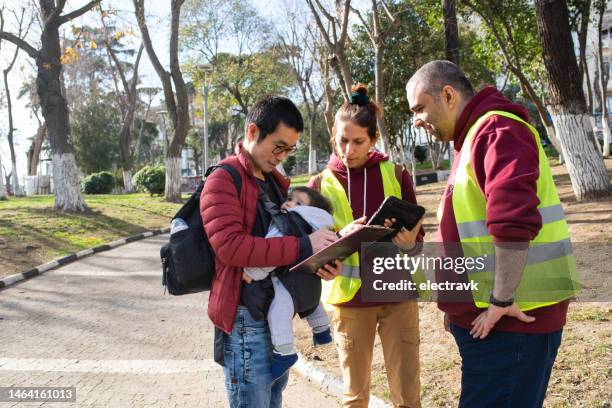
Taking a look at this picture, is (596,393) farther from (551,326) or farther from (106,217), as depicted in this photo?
(106,217)

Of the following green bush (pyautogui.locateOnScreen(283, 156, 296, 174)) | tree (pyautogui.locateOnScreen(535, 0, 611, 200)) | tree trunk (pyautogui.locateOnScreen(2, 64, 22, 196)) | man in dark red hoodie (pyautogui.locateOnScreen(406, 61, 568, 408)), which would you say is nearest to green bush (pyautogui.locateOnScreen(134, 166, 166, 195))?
tree trunk (pyautogui.locateOnScreen(2, 64, 22, 196))

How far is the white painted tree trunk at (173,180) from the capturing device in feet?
70.4

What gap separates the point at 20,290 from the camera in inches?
335

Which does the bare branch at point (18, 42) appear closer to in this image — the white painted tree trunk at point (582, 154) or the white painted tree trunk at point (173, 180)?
the white painted tree trunk at point (173, 180)

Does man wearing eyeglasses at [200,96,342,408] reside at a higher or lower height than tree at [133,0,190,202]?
lower

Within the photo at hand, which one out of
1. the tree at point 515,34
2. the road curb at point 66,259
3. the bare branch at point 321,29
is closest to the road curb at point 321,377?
the road curb at point 66,259

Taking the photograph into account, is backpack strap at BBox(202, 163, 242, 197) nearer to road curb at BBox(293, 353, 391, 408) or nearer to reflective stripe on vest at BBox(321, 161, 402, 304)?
reflective stripe on vest at BBox(321, 161, 402, 304)

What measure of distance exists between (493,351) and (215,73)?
38.3 meters

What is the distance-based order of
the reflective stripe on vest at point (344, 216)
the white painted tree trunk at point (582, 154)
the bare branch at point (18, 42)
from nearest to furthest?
1. the reflective stripe on vest at point (344, 216)
2. the white painted tree trunk at point (582, 154)
3. the bare branch at point (18, 42)

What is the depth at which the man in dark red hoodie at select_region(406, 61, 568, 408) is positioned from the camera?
1857 mm

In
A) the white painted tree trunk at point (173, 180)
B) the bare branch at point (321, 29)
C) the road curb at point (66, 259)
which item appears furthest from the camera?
the white painted tree trunk at point (173, 180)

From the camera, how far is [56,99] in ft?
51.8

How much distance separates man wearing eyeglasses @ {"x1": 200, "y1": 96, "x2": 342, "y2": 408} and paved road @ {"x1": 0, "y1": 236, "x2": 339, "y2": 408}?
6.51ft

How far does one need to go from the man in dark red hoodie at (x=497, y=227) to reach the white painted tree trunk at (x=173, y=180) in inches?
778
